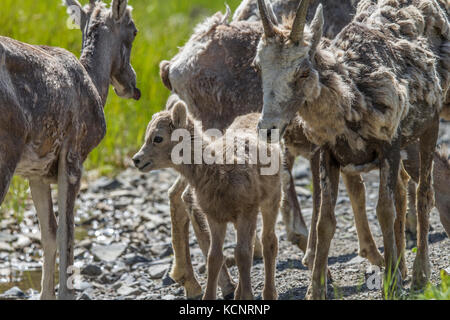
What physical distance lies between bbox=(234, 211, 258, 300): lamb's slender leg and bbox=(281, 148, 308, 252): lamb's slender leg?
2236mm

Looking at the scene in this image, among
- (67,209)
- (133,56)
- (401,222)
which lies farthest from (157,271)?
(133,56)

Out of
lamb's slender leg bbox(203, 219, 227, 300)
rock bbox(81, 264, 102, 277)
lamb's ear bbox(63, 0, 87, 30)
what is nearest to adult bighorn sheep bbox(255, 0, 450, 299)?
lamb's slender leg bbox(203, 219, 227, 300)

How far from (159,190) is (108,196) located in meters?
0.78

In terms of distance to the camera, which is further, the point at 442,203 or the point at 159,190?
the point at 159,190

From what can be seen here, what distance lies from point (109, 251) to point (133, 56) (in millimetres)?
4903

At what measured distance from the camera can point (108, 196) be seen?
39.7 ft

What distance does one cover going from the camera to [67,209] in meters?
7.37

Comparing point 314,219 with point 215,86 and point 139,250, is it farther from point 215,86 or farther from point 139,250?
point 139,250

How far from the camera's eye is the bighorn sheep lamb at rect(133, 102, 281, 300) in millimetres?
7031

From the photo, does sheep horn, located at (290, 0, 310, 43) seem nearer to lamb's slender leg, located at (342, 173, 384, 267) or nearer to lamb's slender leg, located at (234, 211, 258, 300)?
lamb's slender leg, located at (234, 211, 258, 300)

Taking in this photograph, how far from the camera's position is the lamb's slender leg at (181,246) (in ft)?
28.1
